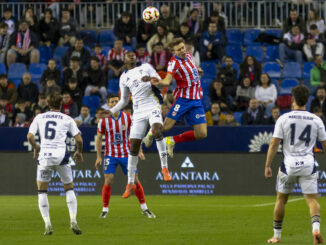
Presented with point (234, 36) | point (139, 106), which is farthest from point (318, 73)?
point (139, 106)

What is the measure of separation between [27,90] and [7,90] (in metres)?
0.61

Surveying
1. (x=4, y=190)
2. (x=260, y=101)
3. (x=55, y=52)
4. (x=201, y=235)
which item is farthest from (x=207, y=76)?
(x=201, y=235)

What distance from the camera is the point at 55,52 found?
26.8 metres

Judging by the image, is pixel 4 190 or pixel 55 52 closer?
pixel 4 190

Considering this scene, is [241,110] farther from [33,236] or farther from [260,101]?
[33,236]

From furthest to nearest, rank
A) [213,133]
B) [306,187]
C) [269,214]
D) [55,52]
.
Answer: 1. [55,52]
2. [213,133]
3. [269,214]
4. [306,187]

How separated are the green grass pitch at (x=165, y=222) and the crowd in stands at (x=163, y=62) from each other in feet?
12.7

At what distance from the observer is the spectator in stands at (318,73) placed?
23891 mm

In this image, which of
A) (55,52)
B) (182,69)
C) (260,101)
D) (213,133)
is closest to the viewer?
(182,69)

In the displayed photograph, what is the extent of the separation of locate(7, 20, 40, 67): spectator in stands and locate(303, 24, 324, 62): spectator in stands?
8.66 meters

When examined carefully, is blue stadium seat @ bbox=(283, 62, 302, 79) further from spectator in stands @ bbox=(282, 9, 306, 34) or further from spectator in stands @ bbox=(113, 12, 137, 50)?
spectator in stands @ bbox=(113, 12, 137, 50)

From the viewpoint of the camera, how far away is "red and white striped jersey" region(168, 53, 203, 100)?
14.1m

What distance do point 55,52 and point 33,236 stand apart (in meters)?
15.3

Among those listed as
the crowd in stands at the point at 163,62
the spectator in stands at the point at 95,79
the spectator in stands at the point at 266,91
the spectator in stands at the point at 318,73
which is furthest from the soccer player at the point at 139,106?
the spectator in stands at the point at 318,73
